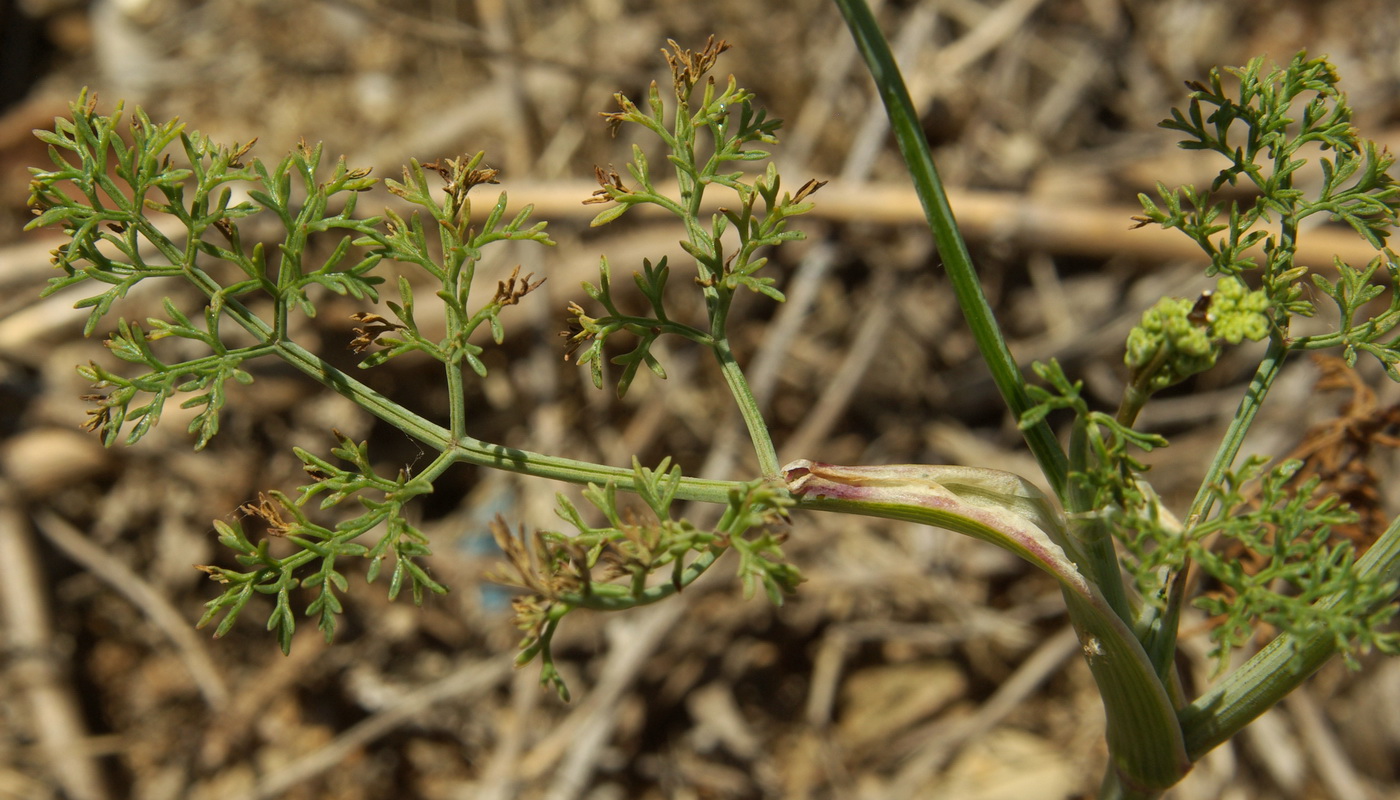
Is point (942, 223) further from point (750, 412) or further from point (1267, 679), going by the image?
point (1267, 679)

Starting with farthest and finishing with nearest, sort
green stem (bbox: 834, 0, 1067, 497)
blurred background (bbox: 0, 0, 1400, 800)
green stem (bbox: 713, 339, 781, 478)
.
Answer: blurred background (bbox: 0, 0, 1400, 800), green stem (bbox: 713, 339, 781, 478), green stem (bbox: 834, 0, 1067, 497)

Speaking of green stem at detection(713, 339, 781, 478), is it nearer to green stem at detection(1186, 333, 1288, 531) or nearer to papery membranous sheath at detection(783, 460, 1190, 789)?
papery membranous sheath at detection(783, 460, 1190, 789)

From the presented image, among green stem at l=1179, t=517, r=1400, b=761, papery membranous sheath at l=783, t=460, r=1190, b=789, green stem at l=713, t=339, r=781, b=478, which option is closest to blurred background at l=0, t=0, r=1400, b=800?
green stem at l=1179, t=517, r=1400, b=761

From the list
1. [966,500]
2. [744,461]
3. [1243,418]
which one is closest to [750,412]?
[966,500]

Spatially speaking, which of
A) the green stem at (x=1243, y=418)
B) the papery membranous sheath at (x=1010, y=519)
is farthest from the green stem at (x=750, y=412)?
the green stem at (x=1243, y=418)

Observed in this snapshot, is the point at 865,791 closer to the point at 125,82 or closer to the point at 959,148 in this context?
the point at 959,148
